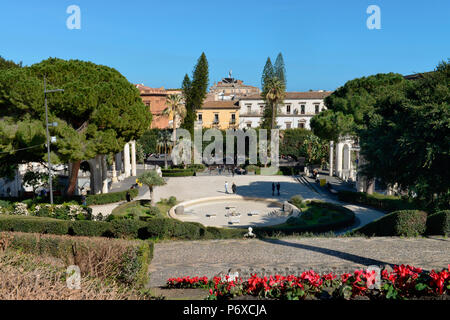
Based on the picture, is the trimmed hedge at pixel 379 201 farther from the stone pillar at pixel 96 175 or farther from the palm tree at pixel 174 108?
the palm tree at pixel 174 108

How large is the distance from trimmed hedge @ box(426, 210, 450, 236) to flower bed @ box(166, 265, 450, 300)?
8.17 m

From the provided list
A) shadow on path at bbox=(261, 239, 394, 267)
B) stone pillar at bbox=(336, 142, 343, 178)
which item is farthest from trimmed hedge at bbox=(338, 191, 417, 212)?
shadow on path at bbox=(261, 239, 394, 267)

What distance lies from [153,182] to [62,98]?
25.2ft

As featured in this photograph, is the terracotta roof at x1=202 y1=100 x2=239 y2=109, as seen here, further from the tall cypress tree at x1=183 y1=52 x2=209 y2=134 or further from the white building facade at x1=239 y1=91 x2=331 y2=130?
the tall cypress tree at x1=183 y1=52 x2=209 y2=134

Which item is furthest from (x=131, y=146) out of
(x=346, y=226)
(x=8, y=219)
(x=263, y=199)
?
(x=346, y=226)

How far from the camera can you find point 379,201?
2405cm

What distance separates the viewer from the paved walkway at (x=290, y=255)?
10.8 metres

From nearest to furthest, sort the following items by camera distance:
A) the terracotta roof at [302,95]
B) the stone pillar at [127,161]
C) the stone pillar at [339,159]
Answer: the stone pillar at [339,159], the stone pillar at [127,161], the terracotta roof at [302,95]

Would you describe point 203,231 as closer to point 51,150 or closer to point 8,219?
point 8,219

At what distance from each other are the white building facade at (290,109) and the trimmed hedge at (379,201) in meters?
41.1

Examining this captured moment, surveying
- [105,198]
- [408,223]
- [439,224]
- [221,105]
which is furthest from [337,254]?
[221,105]

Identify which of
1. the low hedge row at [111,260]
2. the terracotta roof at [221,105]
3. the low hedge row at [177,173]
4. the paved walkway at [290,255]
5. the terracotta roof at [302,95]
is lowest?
the paved walkway at [290,255]

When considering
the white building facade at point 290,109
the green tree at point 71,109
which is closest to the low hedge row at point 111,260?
the green tree at point 71,109

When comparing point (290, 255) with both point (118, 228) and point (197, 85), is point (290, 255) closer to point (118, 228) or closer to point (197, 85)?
point (118, 228)
